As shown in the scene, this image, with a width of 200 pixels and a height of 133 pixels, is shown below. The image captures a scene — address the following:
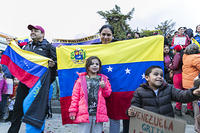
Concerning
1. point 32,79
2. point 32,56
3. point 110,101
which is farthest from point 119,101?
point 32,56

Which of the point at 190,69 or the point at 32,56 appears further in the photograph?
the point at 190,69

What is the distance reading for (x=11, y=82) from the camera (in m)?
5.04

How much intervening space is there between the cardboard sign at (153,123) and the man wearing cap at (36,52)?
1926 millimetres

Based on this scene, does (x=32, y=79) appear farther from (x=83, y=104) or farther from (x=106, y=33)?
(x=106, y=33)

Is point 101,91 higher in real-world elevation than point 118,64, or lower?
lower

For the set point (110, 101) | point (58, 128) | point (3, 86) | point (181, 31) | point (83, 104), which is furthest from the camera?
point (181, 31)

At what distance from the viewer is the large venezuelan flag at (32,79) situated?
8.67ft

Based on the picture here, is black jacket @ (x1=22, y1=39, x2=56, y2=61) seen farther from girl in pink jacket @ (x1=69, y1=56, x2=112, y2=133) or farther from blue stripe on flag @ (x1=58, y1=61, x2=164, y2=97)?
girl in pink jacket @ (x1=69, y1=56, x2=112, y2=133)

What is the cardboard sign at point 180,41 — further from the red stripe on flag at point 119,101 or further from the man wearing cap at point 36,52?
the man wearing cap at point 36,52

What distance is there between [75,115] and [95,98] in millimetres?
407

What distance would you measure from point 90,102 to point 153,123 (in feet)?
3.72

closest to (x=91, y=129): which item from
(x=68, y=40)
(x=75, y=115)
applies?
(x=75, y=115)

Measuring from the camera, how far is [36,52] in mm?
3035

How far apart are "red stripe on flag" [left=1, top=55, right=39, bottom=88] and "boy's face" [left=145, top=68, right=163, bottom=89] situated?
204 centimetres
